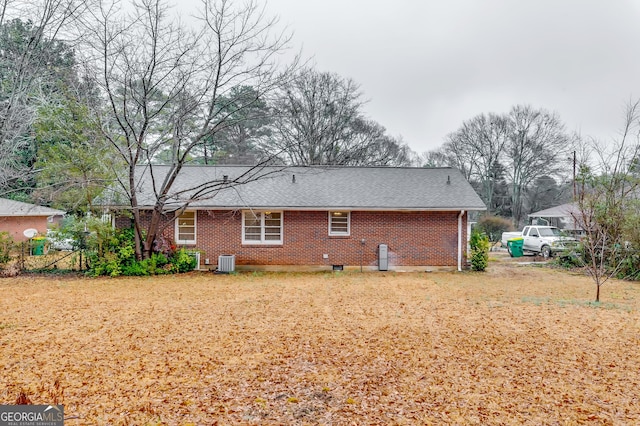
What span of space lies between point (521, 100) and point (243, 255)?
114 ft

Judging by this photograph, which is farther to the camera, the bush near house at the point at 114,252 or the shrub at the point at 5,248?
the bush near house at the point at 114,252

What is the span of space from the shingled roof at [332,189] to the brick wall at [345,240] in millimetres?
445

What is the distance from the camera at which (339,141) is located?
30.2m

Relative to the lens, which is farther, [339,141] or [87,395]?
[339,141]

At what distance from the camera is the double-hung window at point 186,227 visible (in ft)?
46.9

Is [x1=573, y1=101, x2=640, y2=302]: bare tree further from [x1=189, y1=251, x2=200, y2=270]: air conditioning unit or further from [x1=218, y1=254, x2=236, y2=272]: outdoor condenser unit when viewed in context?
[x1=189, y1=251, x2=200, y2=270]: air conditioning unit

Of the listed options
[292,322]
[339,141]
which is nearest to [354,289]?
[292,322]

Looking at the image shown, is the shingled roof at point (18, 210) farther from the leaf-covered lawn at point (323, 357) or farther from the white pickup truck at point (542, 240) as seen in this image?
the white pickup truck at point (542, 240)

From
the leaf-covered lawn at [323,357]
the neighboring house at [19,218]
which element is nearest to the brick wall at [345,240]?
the leaf-covered lawn at [323,357]

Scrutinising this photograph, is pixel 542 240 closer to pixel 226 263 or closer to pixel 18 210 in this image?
pixel 226 263

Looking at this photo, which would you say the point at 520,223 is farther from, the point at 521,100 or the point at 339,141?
the point at 339,141

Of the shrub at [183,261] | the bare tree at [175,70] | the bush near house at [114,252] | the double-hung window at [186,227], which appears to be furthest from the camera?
the double-hung window at [186,227]

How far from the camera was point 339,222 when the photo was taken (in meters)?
14.4

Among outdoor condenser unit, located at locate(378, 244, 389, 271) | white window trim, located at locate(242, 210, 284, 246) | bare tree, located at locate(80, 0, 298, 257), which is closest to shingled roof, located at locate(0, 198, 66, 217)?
bare tree, located at locate(80, 0, 298, 257)
